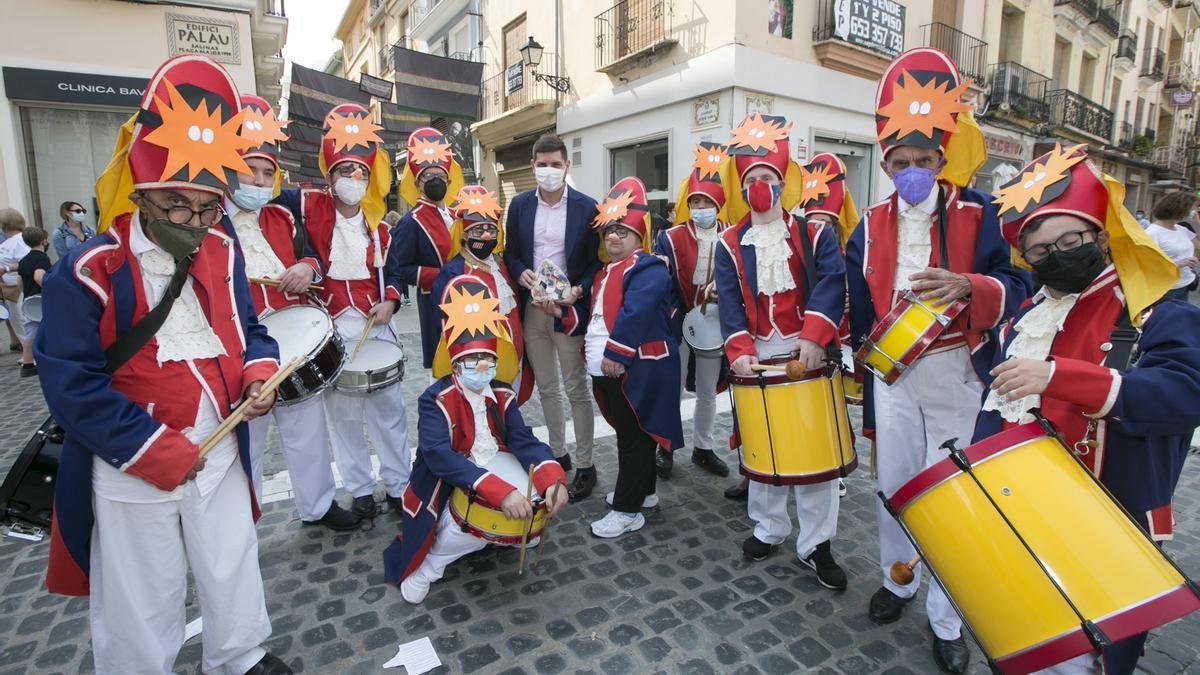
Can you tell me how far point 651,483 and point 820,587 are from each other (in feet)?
3.76

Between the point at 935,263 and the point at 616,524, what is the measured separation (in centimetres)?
234

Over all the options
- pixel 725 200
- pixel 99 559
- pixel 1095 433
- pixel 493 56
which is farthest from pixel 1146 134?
pixel 99 559

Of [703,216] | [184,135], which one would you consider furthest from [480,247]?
[184,135]

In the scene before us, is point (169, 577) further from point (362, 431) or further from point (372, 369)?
point (362, 431)

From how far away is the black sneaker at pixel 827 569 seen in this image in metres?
3.35

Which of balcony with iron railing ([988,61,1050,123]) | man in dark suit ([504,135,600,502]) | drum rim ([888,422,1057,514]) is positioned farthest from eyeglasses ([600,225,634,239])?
balcony with iron railing ([988,61,1050,123])

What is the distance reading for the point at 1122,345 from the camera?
197cm

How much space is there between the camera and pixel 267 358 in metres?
2.61

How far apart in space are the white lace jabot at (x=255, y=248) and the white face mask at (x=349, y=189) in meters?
0.55

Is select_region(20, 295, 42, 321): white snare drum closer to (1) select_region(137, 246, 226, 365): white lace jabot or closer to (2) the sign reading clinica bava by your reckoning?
(2) the sign reading clinica bava

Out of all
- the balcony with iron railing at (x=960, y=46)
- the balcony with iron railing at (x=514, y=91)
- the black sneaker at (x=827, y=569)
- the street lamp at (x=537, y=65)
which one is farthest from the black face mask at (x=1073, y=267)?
the balcony with iron railing at (x=514, y=91)

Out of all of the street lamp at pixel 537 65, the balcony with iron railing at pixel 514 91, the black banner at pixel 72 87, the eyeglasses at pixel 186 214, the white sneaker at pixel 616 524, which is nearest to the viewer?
the eyeglasses at pixel 186 214

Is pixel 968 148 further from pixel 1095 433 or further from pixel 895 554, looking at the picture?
pixel 895 554

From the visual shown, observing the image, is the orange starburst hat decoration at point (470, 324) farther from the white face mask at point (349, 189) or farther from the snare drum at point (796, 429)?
the snare drum at point (796, 429)
